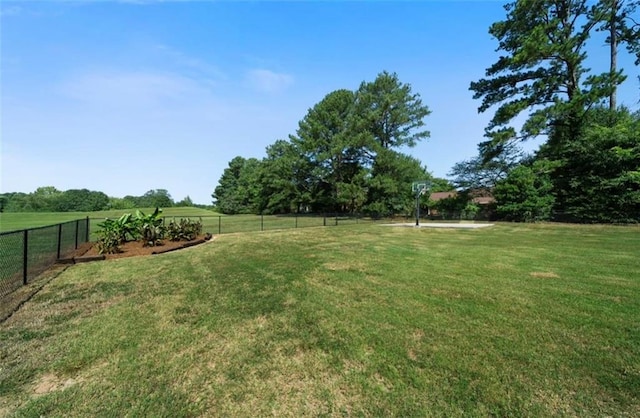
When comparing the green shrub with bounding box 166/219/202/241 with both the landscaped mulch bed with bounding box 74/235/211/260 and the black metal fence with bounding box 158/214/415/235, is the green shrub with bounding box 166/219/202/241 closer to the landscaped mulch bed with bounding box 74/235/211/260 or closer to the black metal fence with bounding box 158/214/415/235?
the landscaped mulch bed with bounding box 74/235/211/260

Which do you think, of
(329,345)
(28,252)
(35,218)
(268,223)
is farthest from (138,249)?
(35,218)

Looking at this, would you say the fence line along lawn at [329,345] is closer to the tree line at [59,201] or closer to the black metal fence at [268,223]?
the black metal fence at [268,223]

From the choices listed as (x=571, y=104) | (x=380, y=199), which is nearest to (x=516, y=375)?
(x=571, y=104)

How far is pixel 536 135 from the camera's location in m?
21.2

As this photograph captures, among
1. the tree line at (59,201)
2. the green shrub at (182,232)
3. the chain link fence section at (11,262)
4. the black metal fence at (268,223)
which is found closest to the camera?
the chain link fence section at (11,262)

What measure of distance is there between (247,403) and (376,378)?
42.2 inches

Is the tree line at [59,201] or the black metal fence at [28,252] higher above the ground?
the tree line at [59,201]

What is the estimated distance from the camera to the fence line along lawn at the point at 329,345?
225 centimetres

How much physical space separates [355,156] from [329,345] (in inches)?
1172

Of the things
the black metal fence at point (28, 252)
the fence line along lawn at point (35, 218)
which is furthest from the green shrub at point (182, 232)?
the fence line along lawn at point (35, 218)

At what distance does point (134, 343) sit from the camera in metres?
3.22

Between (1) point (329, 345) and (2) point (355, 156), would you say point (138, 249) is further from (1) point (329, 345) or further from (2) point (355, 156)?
(2) point (355, 156)

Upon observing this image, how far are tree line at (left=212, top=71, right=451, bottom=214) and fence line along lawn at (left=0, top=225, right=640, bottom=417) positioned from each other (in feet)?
75.4

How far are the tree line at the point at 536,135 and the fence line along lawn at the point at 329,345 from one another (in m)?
17.3
